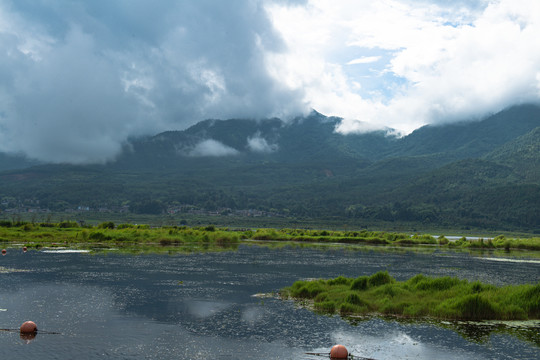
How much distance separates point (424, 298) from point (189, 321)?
16093mm

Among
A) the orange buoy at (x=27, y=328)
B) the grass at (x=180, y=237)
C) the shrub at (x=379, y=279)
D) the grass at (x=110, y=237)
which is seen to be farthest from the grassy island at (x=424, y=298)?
the grass at (x=180, y=237)

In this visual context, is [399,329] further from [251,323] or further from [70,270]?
[70,270]

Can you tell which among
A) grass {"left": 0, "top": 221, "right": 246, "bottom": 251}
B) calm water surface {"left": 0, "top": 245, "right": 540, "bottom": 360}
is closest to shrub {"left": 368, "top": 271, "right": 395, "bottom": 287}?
calm water surface {"left": 0, "top": 245, "right": 540, "bottom": 360}

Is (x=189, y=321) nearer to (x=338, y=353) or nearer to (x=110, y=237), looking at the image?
(x=338, y=353)

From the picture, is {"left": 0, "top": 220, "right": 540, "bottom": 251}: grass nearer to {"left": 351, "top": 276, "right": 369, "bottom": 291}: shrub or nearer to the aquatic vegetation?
the aquatic vegetation

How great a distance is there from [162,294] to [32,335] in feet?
47.2

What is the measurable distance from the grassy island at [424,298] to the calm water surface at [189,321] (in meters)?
2.13

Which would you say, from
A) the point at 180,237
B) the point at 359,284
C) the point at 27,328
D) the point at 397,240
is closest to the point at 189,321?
the point at 27,328

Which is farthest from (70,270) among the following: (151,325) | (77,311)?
(151,325)

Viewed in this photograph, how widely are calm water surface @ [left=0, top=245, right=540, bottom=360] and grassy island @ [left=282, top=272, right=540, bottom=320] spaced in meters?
2.13

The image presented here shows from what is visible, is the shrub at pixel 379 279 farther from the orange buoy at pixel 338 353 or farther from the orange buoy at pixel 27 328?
the orange buoy at pixel 27 328

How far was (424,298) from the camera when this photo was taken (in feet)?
118

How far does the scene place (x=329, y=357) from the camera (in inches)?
949

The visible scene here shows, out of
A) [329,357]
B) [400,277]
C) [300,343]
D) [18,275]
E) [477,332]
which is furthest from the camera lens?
[400,277]
